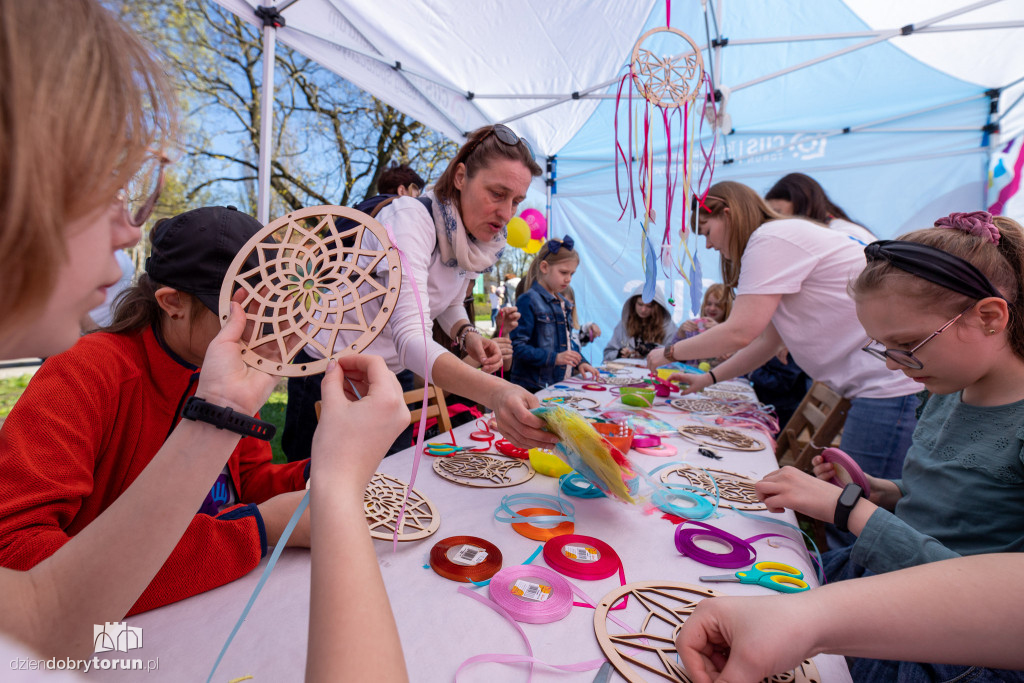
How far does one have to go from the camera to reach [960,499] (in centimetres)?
92

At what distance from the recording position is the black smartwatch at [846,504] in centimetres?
88

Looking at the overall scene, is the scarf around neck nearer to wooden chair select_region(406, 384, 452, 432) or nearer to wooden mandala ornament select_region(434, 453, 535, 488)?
wooden chair select_region(406, 384, 452, 432)

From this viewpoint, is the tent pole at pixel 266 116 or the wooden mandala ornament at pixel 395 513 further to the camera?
the tent pole at pixel 266 116

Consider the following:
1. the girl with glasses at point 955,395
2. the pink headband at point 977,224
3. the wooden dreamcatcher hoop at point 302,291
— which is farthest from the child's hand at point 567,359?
the wooden dreamcatcher hoop at point 302,291

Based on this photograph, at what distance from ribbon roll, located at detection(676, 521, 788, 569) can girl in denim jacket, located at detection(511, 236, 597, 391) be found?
1.88 m

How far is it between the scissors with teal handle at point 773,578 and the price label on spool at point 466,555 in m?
0.36

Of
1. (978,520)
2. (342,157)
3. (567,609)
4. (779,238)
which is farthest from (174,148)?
(342,157)

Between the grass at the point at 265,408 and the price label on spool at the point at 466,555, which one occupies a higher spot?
the price label on spool at the point at 466,555

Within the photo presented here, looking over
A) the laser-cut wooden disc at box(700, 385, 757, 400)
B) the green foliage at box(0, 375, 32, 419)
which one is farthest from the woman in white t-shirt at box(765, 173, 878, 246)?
the green foliage at box(0, 375, 32, 419)

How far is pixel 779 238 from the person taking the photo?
67.4 inches

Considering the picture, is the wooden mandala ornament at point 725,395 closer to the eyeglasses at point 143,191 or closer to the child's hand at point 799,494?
the child's hand at point 799,494

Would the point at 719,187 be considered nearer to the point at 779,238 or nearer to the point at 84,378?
the point at 779,238

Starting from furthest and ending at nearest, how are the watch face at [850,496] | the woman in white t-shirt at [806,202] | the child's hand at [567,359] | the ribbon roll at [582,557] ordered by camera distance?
the child's hand at [567,359]
the woman in white t-shirt at [806,202]
the watch face at [850,496]
the ribbon roll at [582,557]

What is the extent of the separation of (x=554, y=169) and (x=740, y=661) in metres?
5.56
